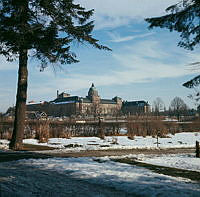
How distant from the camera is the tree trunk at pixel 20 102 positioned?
42.8ft

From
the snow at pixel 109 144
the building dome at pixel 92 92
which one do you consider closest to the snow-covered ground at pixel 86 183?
the snow at pixel 109 144

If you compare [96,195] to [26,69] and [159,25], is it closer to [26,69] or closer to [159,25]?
[159,25]

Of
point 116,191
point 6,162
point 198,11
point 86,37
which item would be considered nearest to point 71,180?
point 116,191

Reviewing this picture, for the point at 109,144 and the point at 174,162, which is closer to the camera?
the point at 174,162

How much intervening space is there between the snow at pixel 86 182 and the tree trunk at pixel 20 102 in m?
5.52

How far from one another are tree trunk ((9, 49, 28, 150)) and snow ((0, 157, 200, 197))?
5516 millimetres

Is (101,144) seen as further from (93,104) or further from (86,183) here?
(93,104)

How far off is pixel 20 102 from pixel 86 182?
8.49 metres

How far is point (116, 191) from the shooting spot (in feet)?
16.6

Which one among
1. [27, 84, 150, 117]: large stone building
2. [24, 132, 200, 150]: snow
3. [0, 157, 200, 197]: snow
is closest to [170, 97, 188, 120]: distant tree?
[27, 84, 150, 117]: large stone building

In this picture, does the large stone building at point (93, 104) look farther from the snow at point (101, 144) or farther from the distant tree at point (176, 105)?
the snow at point (101, 144)

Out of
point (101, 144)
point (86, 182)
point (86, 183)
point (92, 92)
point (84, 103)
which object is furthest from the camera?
point (92, 92)

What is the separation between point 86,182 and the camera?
579 cm

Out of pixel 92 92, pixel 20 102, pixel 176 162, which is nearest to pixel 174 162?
pixel 176 162
